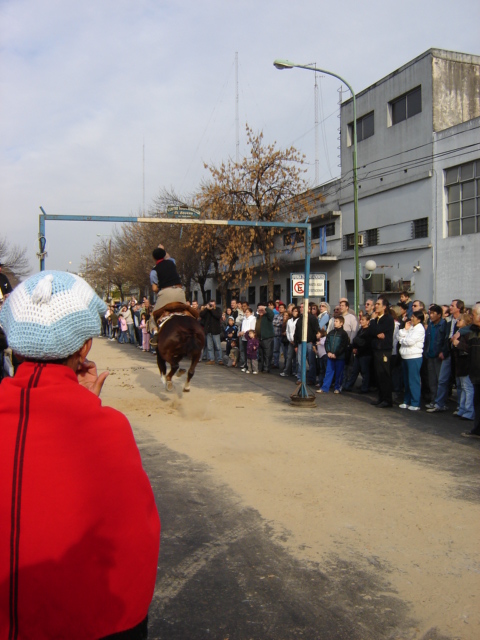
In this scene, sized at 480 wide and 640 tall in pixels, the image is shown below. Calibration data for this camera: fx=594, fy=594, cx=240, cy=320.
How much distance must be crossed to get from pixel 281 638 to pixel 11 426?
2.39 meters

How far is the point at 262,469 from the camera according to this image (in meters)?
6.60

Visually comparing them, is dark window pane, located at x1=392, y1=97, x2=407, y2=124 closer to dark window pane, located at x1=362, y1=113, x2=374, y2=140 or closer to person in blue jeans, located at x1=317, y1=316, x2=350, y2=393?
dark window pane, located at x1=362, y1=113, x2=374, y2=140

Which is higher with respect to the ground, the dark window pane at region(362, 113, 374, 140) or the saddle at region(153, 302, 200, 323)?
the dark window pane at region(362, 113, 374, 140)

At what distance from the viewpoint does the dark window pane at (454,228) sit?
2298cm

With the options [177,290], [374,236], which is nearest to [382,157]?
[374,236]

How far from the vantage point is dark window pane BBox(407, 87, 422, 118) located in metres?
25.1

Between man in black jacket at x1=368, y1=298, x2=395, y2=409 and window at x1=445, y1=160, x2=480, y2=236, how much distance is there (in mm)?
12794

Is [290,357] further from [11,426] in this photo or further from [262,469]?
[11,426]

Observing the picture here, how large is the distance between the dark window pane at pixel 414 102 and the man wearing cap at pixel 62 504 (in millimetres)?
26142

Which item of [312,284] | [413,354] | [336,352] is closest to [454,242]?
[312,284]

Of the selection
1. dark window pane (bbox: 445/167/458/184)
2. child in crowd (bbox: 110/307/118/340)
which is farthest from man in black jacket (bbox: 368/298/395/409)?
child in crowd (bbox: 110/307/118/340)

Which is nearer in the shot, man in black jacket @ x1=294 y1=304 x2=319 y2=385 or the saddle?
the saddle

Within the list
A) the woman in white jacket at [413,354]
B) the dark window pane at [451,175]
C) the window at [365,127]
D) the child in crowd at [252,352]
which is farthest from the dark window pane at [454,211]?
the woman in white jacket at [413,354]

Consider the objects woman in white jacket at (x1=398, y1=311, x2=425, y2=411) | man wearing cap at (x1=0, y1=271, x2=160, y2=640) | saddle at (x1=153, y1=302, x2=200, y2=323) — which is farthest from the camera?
woman in white jacket at (x1=398, y1=311, x2=425, y2=411)
